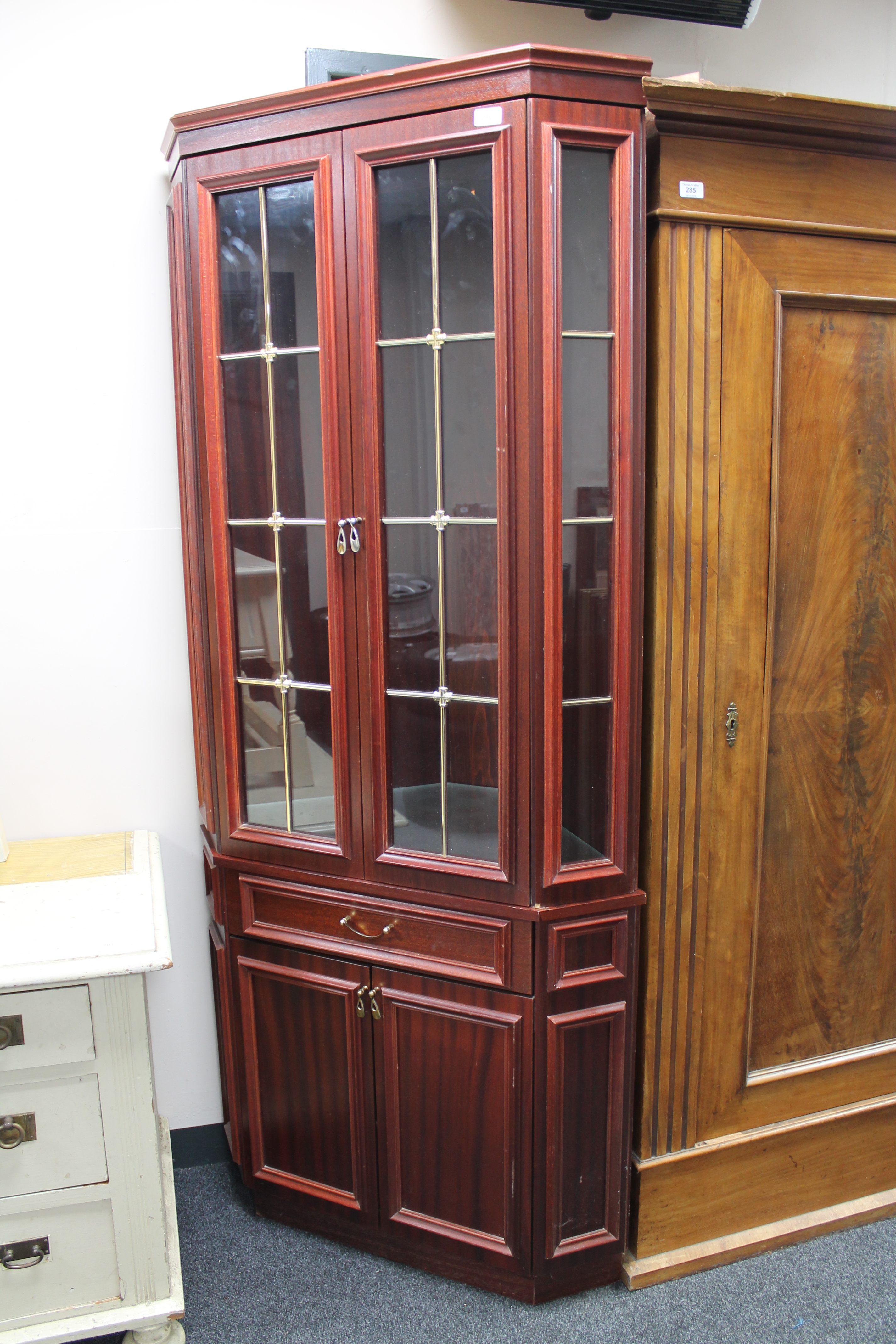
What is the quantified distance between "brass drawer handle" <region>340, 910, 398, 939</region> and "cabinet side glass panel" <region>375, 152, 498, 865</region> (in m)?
0.16

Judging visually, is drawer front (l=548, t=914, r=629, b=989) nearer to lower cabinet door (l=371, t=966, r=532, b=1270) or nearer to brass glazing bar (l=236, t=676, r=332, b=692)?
lower cabinet door (l=371, t=966, r=532, b=1270)

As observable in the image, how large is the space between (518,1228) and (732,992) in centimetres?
62

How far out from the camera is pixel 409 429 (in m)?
1.63

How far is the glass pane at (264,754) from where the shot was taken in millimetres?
1813

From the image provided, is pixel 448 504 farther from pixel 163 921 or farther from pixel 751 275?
pixel 163 921

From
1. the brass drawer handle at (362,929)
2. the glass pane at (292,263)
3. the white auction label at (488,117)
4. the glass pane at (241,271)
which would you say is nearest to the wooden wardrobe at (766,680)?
the white auction label at (488,117)

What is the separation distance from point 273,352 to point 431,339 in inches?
12.4

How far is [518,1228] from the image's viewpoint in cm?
176

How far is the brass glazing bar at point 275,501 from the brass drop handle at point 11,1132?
2.19ft

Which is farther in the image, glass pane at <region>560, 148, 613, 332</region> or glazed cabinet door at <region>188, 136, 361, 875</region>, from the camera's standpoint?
glazed cabinet door at <region>188, 136, 361, 875</region>

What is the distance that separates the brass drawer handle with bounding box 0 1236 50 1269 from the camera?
1553mm

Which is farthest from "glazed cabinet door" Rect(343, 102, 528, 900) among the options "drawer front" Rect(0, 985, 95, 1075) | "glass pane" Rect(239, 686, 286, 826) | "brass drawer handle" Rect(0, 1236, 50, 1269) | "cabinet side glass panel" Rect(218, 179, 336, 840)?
"brass drawer handle" Rect(0, 1236, 50, 1269)

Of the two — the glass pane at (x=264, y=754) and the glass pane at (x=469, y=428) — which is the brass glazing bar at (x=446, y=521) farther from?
the glass pane at (x=264, y=754)

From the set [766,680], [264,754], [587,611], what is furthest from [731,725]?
[264,754]
